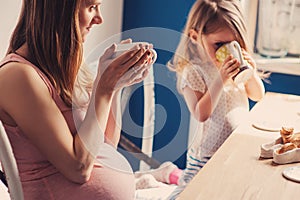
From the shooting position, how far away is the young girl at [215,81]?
165 cm

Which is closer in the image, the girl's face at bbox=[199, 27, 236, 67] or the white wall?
the girl's face at bbox=[199, 27, 236, 67]

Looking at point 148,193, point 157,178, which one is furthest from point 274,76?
point 148,193

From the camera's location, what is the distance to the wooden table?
1163 millimetres

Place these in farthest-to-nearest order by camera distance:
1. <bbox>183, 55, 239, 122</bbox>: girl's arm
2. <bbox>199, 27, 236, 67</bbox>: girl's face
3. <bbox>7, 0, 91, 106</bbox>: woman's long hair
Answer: <bbox>199, 27, 236, 67</bbox>: girl's face
<bbox>183, 55, 239, 122</bbox>: girl's arm
<bbox>7, 0, 91, 106</bbox>: woman's long hair

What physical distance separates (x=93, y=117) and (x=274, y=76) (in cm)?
147

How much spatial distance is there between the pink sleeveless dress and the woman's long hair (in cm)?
3

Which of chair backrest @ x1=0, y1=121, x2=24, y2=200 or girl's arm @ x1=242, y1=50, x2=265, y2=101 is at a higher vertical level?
chair backrest @ x1=0, y1=121, x2=24, y2=200

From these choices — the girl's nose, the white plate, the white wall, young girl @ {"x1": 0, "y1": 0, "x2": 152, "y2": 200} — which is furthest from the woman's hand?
the white wall

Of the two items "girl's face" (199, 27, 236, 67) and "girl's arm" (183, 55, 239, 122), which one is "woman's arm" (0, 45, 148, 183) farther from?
"girl's face" (199, 27, 236, 67)

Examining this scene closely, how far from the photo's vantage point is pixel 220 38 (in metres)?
1.72

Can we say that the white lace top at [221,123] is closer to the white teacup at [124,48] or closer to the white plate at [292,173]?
the white plate at [292,173]

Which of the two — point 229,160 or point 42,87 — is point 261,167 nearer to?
point 229,160

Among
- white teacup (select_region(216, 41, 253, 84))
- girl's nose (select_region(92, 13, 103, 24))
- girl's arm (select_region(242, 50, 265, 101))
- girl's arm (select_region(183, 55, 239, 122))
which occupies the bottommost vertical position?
girl's arm (select_region(242, 50, 265, 101))

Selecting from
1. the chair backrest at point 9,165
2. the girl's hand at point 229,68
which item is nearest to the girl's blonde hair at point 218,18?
the girl's hand at point 229,68
